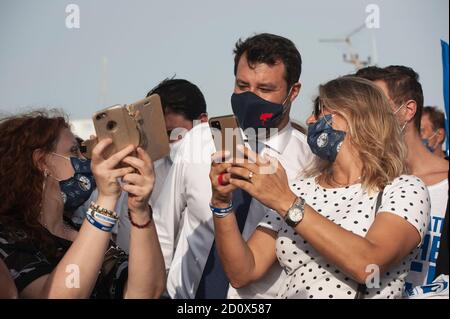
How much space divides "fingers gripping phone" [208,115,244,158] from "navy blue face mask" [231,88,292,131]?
806mm

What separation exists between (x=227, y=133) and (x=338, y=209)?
1.99 feet

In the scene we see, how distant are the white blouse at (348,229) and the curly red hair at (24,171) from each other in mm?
1073

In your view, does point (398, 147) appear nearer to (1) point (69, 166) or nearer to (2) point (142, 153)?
(2) point (142, 153)

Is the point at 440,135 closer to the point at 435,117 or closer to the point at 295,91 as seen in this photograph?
the point at 435,117

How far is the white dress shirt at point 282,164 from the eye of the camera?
3.48m

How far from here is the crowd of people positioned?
9.23 ft

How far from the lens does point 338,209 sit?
3.13m

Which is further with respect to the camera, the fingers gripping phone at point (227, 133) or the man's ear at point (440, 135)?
the man's ear at point (440, 135)

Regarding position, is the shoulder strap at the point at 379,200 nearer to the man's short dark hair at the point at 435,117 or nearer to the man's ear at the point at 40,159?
the man's ear at the point at 40,159

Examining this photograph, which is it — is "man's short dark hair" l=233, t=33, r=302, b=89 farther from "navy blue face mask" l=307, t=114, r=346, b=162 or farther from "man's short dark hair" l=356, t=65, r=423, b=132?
"navy blue face mask" l=307, t=114, r=346, b=162

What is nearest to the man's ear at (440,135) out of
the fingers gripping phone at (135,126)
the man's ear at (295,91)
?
the man's ear at (295,91)

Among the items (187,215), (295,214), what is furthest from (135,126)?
(187,215)

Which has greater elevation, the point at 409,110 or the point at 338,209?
the point at 409,110

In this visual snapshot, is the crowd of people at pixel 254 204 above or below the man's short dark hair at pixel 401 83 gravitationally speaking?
below
